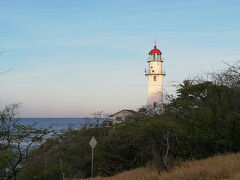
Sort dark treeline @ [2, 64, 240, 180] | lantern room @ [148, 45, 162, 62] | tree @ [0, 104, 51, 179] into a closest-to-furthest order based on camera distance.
A: dark treeline @ [2, 64, 240, 180]
tree @ [0, 104, 51, 179]
lantern room @ [148, 45, 162, 62]

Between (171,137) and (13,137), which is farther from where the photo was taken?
(13,137)

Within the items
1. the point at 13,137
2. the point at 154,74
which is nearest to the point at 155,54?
the point at 154,74

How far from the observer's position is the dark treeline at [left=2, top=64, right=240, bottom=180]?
1596 centimetres

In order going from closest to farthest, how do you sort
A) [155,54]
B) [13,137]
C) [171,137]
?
[171,137]
[13,137]
[155,54]

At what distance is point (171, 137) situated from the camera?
57.6ft

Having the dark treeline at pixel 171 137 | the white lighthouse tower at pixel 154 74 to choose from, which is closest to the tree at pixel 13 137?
the dark treeline at pixel 171 137

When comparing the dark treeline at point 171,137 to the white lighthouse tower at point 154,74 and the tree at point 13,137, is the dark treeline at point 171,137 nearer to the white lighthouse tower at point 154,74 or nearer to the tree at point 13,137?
the tree at point 13,137

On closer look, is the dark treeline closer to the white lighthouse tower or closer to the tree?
the tree

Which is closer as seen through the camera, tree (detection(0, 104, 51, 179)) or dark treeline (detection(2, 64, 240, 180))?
dark treeline (detection(2, 64, 240, 180))

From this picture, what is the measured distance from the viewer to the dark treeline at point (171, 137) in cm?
1596

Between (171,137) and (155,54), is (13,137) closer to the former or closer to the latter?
(171,137)

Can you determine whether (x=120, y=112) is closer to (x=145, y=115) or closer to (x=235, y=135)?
(x=145, y=115)

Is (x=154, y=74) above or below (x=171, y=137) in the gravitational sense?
above

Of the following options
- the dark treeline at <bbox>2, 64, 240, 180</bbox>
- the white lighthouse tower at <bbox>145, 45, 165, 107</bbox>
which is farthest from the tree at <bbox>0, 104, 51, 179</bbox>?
the white lighthouse tower at <bbox>145, 45, 165, 107</bbox>
